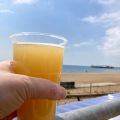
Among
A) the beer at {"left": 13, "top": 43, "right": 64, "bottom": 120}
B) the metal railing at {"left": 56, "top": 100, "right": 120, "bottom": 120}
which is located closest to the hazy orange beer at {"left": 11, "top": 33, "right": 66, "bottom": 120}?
the beer at {"left": 13, "top": 43, "right": 64, "bottom": 120}

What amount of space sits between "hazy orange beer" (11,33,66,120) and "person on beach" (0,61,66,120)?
0.05m

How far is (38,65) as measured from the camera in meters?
1.21

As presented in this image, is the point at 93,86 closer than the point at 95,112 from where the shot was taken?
No

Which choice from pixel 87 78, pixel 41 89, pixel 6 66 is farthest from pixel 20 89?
pixel 87 78

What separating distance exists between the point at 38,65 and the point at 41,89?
13cm

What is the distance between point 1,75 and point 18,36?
22 centimetres

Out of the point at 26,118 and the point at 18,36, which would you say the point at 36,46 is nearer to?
the point at 18,36

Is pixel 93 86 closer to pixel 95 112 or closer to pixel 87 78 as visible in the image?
pixel 87 78

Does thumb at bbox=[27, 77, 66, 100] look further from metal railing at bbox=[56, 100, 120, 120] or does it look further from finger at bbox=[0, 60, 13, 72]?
metal railing at bbox=[56, 100, 120, 120]

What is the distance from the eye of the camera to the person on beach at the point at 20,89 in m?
1.10

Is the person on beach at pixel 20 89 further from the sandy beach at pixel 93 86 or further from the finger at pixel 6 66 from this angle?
the sandy beach at pixel 93 86

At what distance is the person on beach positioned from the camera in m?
1.10

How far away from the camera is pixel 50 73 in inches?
47.3

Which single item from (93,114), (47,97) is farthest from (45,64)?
(93,114)
